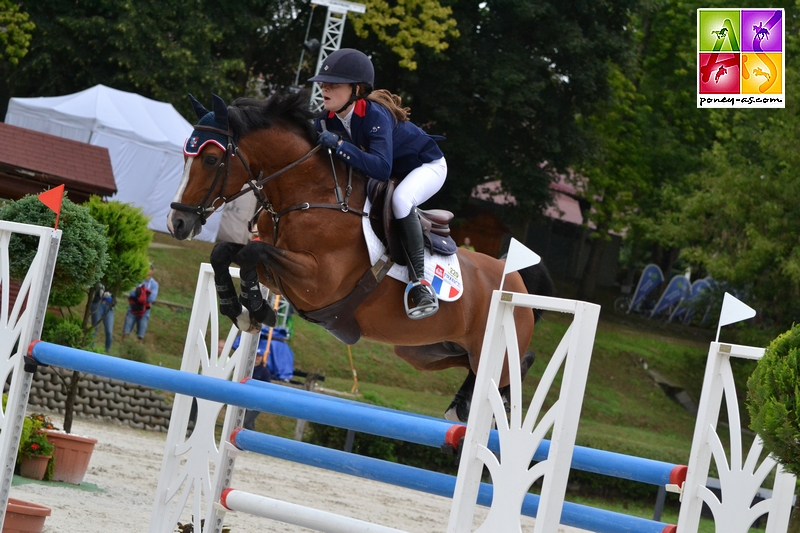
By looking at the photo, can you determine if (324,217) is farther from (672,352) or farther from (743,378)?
(672,352)

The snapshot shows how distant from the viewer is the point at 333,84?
4.13m

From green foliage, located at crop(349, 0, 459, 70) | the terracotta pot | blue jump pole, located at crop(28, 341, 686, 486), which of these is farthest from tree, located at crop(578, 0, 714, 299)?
blue jump pole, located at crop(28, 341, 686, 486)

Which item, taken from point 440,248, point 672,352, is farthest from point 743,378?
point 440,248

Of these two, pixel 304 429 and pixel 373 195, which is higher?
pixel 373 195

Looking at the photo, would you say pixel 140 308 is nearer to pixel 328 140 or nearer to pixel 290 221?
pixel 290 221

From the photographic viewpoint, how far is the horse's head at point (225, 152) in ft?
12.8

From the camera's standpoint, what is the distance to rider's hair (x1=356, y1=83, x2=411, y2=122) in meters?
4.21

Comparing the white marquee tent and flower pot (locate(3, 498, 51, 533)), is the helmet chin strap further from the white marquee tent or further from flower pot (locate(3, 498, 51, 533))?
the white marquee tent

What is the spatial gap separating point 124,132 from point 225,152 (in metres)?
14.7

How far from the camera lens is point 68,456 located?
715cm

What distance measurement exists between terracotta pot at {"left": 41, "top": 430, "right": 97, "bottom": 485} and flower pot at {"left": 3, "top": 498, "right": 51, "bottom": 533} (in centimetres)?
269

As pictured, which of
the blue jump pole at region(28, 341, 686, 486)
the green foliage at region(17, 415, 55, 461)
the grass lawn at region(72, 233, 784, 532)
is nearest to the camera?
the blue jump pole at region(28, 341, 686, 486)

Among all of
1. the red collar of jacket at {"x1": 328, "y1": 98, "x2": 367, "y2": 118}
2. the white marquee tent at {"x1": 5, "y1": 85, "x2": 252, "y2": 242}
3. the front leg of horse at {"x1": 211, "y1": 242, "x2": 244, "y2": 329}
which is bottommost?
the front leg of horse at {"x1": 211, "y1": 242, "x2": 244, "y2": 329}

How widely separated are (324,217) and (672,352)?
18586 mm
